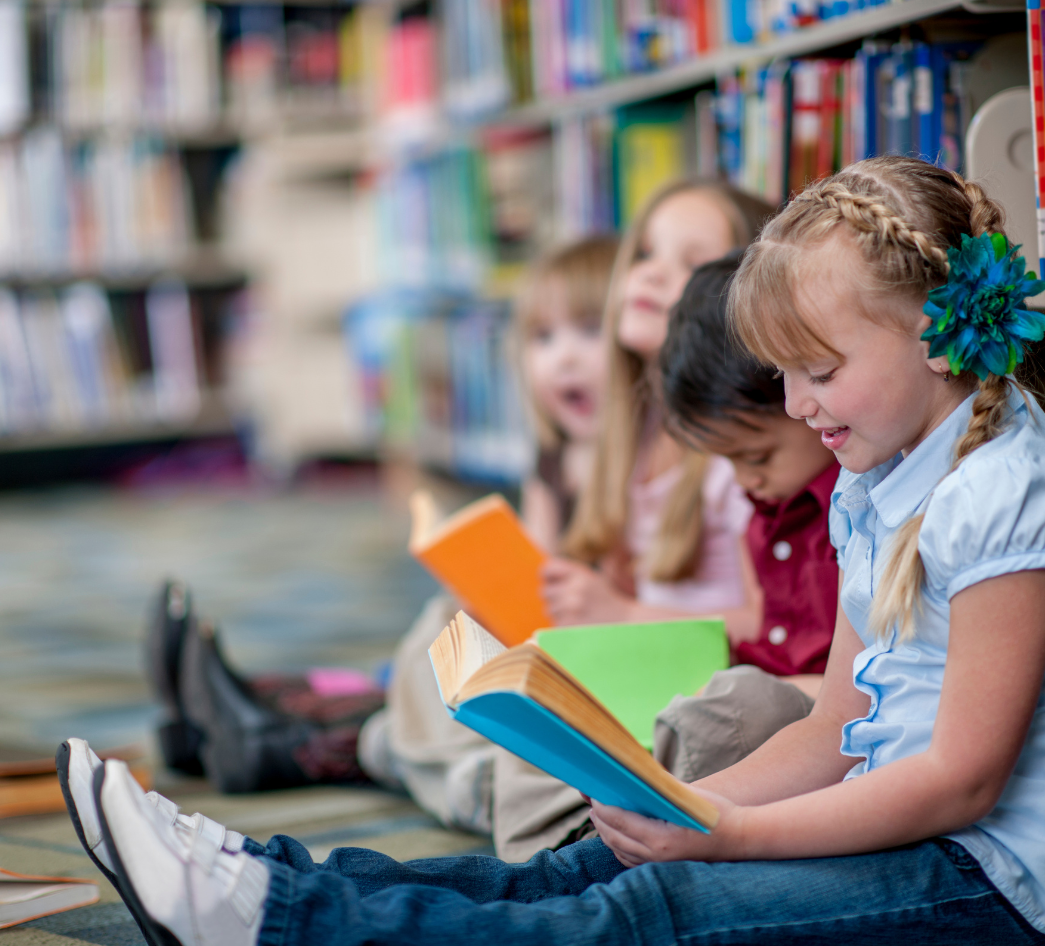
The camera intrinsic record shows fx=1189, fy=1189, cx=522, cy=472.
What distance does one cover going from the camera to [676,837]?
650mm

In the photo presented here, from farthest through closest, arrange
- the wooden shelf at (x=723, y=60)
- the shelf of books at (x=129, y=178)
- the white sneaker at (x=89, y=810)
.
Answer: the shelf of books at (x=129, y=178) → the wooden shelf at (x=723, y=60) → the white sneaker at (x=89, y=810)

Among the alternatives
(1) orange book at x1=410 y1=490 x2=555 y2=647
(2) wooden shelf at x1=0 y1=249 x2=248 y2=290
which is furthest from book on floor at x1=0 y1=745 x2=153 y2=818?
(2) wooden shelf at x1=0 y1=249 x2=248 y2=290

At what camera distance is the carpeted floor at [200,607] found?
108 centimetres

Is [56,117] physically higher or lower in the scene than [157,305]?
higher

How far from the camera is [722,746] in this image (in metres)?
0.84

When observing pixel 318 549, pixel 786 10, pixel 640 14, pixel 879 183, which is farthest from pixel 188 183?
pixel 879 183

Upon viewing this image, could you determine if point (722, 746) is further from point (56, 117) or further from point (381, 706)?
point (56, 117)

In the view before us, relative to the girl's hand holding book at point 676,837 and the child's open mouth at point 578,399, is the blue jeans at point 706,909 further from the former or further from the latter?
the child's open mouth at point 578,399

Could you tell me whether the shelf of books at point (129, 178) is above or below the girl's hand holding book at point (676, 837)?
above

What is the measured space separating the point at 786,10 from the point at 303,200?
7.27 ft

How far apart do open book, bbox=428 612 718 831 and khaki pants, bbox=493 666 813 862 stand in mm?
182

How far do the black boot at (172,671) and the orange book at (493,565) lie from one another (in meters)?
0.32

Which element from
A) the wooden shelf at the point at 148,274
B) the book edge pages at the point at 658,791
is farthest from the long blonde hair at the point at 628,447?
the wooden shelf at the point at 148,274

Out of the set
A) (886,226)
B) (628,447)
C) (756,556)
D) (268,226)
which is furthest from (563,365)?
(268,226)
